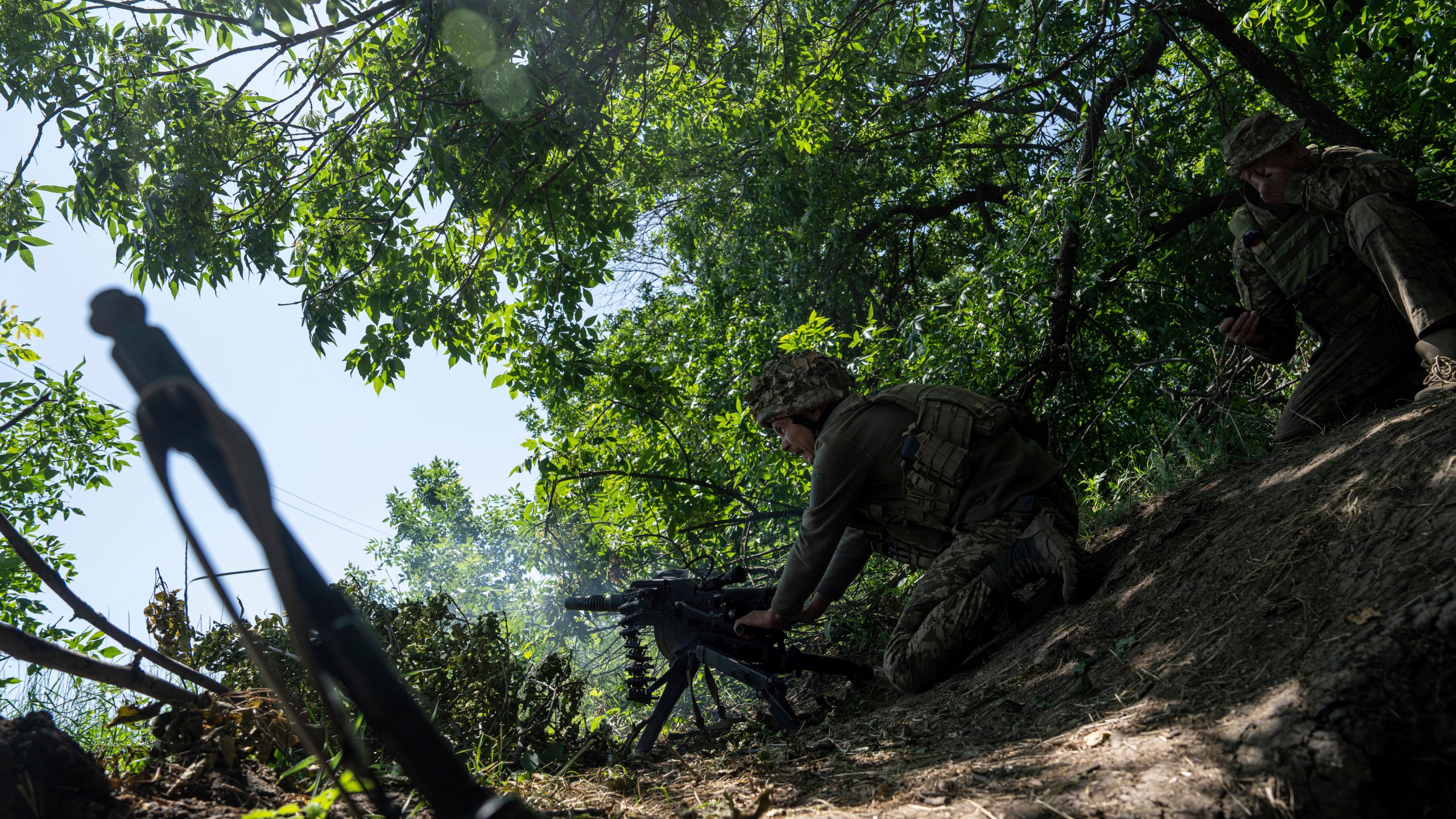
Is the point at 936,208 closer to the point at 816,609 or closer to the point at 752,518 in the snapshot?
the point at 752,518

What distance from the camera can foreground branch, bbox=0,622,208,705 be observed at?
1466 millimetres

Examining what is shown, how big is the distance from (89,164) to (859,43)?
6.47 m

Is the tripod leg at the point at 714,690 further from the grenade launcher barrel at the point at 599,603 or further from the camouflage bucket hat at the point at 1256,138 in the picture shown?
the camouflage bucket hat at the point at 1256,138

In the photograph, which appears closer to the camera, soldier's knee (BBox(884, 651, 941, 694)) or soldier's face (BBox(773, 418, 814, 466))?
soldier's knee (BBox(884, 651, 941, 694))

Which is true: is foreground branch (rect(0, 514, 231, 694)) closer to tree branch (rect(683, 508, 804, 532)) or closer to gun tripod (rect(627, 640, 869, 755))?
gun tripod (rect(627, 640, 869, 755))

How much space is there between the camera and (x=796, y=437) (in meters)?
4.37

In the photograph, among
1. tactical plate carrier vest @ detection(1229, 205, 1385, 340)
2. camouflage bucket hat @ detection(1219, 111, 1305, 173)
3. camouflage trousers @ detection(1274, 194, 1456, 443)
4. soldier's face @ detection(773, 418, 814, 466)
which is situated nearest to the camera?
camouflage trousers @ detection(1274, 194, 1456, 443)

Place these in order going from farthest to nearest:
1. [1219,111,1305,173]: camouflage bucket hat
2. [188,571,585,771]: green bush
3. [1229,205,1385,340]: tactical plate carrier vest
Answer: [1229,205,1385,340]: tactical plate carrier vest < [1219,111,1305,173]: camouflage bucket hat < [188,571,585,771]: green bush

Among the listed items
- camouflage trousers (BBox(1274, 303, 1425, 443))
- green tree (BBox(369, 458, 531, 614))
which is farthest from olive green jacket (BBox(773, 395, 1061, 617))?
green tree (BBox(369, 458, 531, 614))

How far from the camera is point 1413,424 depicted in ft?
9.39

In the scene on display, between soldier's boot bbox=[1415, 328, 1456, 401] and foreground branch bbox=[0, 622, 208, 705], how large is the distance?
4.27 metres

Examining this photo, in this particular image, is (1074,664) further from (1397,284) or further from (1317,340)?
(1317,340)

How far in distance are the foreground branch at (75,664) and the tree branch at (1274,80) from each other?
742 cm

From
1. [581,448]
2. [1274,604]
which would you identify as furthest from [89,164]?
[1274,604]
